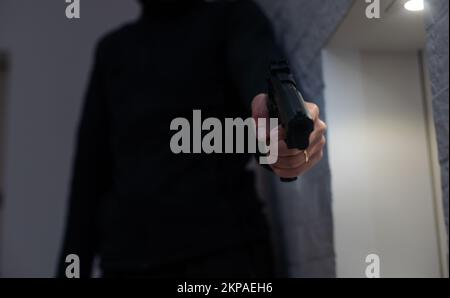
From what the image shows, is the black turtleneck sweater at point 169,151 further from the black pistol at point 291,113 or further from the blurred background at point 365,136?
the black pistol at point 291,113

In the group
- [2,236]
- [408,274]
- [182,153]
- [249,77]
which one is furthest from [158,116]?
[2,236]

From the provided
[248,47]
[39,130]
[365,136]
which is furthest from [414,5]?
[39,130]

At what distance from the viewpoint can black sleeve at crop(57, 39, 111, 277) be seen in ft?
3.46

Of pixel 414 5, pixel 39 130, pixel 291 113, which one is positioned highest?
pixel 39 130

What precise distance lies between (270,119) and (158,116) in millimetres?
354

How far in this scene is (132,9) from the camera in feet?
3.26

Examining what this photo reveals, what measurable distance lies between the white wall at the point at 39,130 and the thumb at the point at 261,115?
2.25ft

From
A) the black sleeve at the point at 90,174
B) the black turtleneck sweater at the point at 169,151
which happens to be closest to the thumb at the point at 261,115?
the black turtleneck sweater at the point at 169,151

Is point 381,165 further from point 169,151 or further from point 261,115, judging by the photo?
point 169,151

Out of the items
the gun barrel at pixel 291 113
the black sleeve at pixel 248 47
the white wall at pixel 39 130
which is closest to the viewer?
the gun barrel at pixel 291 113

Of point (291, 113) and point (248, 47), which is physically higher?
point (248, 47)

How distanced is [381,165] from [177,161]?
0.32m

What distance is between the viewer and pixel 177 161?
0.92 metres

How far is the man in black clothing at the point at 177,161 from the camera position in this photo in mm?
919
